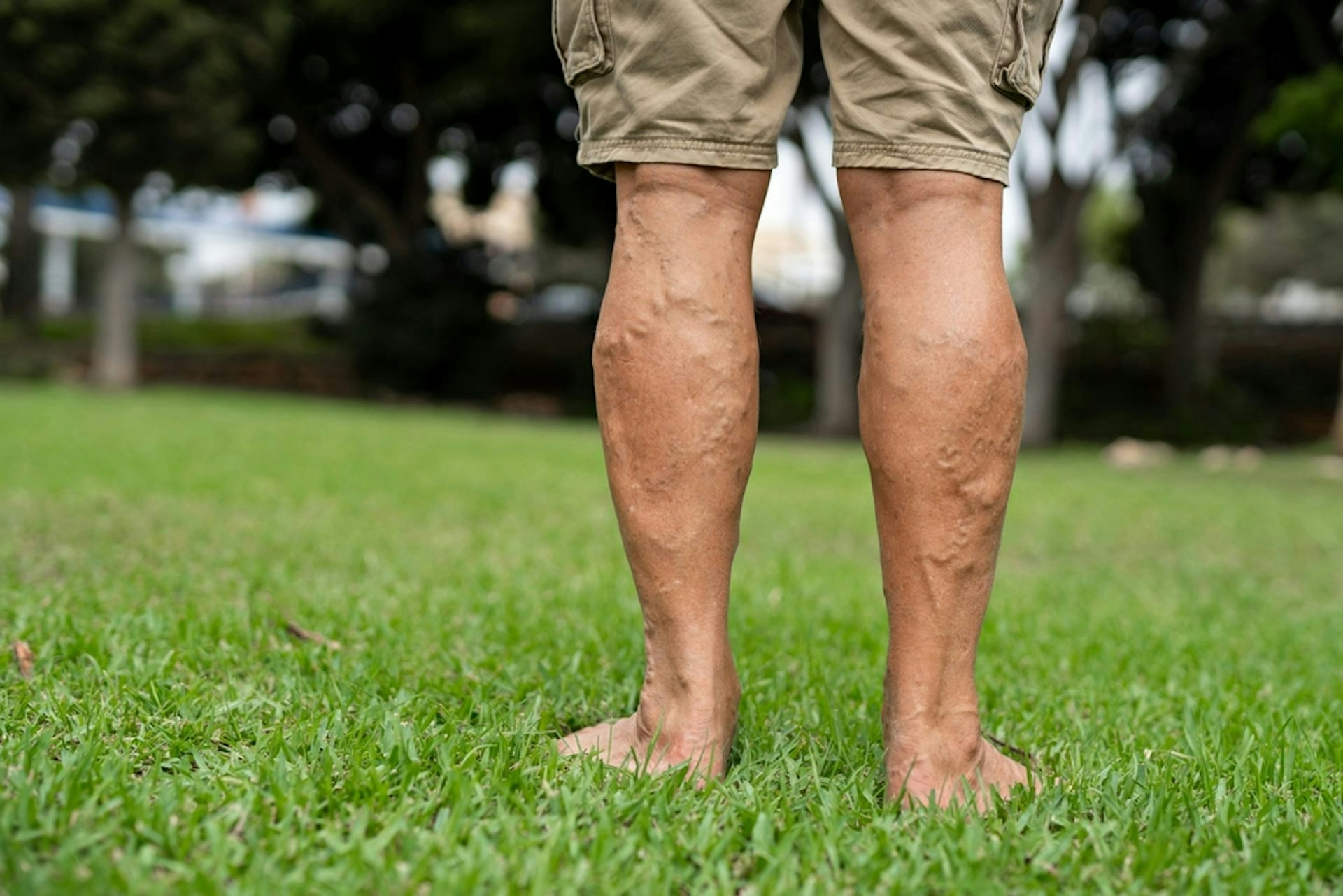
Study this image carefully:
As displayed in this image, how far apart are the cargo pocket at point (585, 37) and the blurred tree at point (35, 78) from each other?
46.0ft

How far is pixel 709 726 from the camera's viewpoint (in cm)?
155

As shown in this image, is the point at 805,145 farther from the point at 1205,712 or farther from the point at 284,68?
the point at 1205,712

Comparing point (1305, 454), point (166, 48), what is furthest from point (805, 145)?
point (166, 48)

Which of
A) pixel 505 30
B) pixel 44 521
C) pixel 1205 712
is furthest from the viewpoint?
pixel 505 30

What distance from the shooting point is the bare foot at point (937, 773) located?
1459 mm

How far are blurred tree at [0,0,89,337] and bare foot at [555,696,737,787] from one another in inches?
569

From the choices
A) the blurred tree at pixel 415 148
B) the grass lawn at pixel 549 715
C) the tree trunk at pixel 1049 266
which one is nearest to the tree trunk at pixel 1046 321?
the tree trunk at pixel 1049 266

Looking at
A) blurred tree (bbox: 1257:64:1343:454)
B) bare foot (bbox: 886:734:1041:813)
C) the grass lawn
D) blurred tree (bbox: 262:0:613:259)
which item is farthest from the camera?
blurred tree (bbox: 262:0:613:259)

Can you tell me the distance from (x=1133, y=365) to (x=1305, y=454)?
6.50 m

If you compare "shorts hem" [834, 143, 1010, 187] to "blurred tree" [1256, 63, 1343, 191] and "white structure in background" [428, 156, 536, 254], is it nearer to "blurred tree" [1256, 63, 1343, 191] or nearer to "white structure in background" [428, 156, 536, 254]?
"blurred tree" [1256, 63, 1343, 191]

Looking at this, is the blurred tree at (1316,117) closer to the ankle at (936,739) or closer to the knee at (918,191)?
the knee at (918,191)

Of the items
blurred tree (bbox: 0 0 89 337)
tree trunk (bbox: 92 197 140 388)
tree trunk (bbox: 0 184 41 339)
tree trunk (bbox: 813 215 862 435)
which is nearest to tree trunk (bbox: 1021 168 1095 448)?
tree trunk (bbox: 813 215 862 435)

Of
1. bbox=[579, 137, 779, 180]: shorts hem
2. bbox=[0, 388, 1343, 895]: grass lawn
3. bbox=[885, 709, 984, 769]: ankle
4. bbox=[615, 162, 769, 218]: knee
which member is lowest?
bbox=[0, 388, 1343, 895]: grass lawn

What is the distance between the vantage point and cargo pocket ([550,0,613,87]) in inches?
62.7
